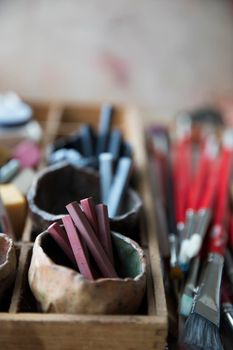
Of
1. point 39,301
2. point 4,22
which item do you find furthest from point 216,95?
point 39,301

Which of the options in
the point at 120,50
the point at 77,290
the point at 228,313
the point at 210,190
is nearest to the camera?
the point at 77,290

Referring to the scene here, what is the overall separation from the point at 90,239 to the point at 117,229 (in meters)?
0.09

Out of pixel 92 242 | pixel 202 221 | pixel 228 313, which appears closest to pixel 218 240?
pixel 202 221

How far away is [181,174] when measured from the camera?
812 millimetres

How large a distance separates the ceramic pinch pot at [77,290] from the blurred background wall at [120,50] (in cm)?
62

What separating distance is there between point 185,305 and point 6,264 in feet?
0.64

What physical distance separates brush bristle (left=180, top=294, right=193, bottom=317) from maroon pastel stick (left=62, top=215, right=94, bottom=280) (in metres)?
0.12

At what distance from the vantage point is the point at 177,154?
896mm

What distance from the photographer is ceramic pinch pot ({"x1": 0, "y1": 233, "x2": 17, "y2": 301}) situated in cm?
45

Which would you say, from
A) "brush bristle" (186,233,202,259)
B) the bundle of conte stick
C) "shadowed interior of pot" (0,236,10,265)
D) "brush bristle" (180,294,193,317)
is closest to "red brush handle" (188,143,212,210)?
the bundle of conte stick

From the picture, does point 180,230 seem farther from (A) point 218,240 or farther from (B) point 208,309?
(B) point 208,309

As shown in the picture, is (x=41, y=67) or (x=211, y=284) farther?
(x=41, y=67)

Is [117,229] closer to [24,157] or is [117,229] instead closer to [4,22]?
[24,157]

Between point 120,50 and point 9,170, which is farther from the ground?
point 120,50
